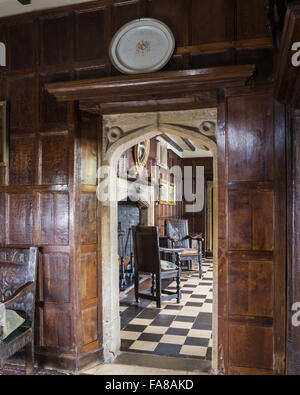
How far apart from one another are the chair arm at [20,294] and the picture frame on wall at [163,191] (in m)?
5.43

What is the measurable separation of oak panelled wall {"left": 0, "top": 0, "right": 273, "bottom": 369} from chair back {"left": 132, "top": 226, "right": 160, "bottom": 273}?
1.80 m

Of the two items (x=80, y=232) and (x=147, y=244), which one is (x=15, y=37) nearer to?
(x=80, y=232)

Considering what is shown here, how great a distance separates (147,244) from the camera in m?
5.34

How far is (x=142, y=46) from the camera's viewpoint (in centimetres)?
311

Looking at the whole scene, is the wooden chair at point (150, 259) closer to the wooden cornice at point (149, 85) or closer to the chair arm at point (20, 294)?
the chair arm at point (20, 294)

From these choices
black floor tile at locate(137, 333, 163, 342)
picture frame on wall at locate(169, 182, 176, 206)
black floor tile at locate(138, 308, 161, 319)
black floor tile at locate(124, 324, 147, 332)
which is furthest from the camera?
picture frame on wall at locate(169, 182, 176, 206)

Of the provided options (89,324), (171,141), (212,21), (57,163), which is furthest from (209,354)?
(171,141)

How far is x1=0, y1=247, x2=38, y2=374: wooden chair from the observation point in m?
2.82

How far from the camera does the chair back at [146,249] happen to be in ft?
17.2

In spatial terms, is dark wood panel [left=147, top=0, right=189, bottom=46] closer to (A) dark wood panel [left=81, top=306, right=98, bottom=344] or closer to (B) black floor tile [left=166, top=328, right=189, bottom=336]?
(A) dark wood panel [left=81, top=306, right=98, bottom=344]

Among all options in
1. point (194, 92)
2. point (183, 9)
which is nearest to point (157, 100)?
point (194, 92)

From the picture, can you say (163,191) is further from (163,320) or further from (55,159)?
(55,159)

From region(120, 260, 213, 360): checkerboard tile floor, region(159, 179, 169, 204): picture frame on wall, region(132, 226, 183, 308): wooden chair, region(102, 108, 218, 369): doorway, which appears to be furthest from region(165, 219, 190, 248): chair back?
region(102, 108, 218, 369): doorway
